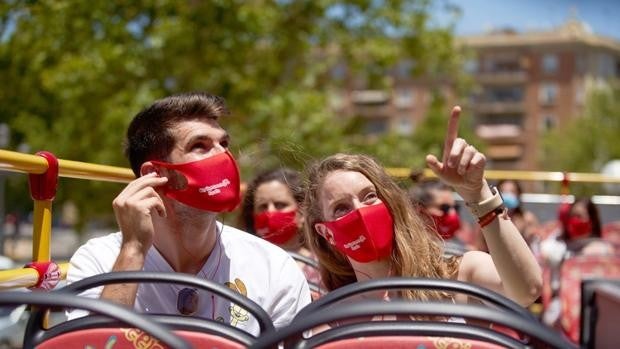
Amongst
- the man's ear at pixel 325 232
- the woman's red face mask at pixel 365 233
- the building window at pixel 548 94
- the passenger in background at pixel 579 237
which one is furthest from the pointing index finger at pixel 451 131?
the building window at pixel 548 94

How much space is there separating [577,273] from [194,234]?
5008 millimetres

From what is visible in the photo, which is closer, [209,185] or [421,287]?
[421,287]

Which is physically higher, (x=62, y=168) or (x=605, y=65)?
(x=605, y=65)

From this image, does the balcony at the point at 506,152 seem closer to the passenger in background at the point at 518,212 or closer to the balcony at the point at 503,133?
the balcony at the point at 503,133

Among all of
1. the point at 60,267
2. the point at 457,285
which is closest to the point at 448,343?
the point at 457,285

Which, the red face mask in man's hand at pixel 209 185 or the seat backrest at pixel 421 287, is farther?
the red face mask in man's hand at pixel 209 185

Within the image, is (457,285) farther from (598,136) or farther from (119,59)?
(598,136)

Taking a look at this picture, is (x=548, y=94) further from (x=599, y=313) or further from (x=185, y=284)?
(x=185, y=284)

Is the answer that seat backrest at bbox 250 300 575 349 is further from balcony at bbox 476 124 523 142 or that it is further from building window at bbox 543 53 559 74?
balcony at bbox 476 124 523 142

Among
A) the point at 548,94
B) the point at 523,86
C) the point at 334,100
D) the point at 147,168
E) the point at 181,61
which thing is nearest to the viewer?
the point at 147,168

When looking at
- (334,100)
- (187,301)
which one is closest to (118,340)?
(187,301)

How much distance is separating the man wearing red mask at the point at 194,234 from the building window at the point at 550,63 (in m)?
89.7

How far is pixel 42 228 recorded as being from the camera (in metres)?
3.28

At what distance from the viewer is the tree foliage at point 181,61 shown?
49.8 feet
